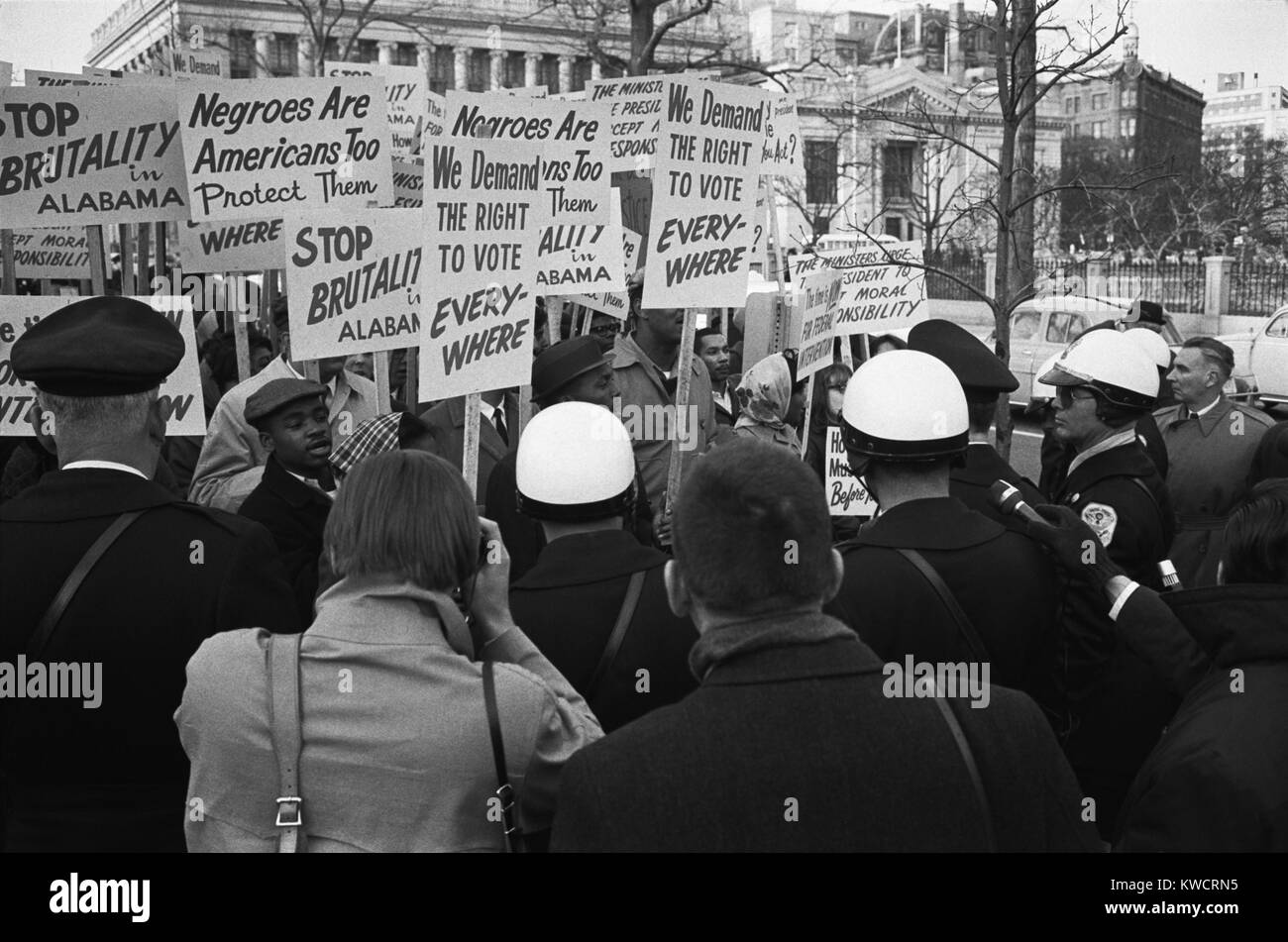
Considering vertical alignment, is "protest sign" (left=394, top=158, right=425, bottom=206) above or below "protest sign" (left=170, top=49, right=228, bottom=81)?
below

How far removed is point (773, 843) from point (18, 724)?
1683 millimetres

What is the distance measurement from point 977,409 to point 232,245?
14.0 feet

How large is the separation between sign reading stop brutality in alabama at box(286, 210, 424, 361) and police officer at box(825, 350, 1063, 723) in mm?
2580

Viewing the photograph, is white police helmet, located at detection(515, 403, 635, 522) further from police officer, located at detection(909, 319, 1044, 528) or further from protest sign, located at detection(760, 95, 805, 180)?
protest sign, located at detection(760, 95, 805, 180)

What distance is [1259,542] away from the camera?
2.64 meters

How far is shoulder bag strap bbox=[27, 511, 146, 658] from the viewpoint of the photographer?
9.05 feet

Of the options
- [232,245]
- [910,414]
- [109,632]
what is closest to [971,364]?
[910,414]

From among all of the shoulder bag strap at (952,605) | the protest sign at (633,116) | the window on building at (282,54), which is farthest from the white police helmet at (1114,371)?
the window on building at (282,54)

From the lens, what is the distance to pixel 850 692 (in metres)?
1.95

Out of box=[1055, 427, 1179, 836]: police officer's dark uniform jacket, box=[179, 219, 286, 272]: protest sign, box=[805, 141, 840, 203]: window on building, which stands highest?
box=[805, 141, 840, 203]: window on building

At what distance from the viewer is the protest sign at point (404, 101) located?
10.2 metres

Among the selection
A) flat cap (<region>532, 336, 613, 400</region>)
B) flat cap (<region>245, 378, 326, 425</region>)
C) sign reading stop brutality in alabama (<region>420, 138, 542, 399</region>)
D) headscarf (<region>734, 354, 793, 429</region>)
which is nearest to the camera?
flat cap (<region>245, 378, 326, 425</region>)

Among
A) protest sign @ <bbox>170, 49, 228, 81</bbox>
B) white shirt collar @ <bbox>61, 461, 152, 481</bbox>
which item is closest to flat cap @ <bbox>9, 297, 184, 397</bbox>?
white shirt collar @ <bbox>61, 461, 152, 481</bbox>

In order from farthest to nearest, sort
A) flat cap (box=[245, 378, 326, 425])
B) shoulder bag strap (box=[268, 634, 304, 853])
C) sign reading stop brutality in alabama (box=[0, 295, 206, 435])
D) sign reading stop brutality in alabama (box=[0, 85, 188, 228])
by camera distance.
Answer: sign reading stop brutality in alabama (box=[0, 85, 188, 228]) < sign reading stop brutality in alabama (box=[0, 295, 206, 435]) < flat cap (box=[245, 378, 326, 425]) < shoulder bag strap (box=[268, 634, 304, 853])
